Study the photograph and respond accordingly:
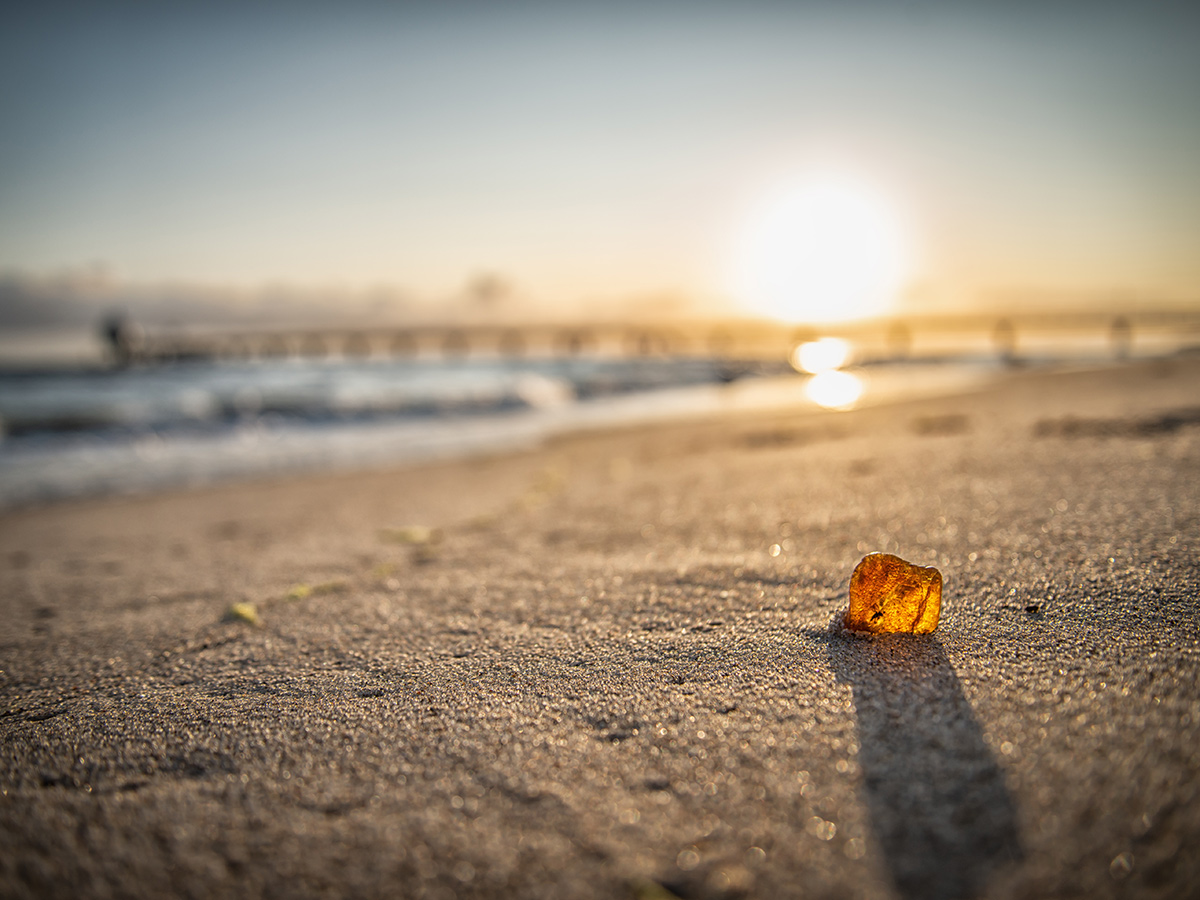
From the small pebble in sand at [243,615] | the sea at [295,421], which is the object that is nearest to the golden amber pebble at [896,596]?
the small pebble in sand at [243,615]

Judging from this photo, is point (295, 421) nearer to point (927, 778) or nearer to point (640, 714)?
point (640, 714)

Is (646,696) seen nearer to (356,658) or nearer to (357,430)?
(356,658)

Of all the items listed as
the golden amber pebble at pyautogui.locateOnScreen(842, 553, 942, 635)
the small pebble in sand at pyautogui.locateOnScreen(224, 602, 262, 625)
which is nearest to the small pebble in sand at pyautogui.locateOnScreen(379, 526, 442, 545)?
the small pebble in sand at pyautogui.locateOnScreen(224, 602, 262, 625)

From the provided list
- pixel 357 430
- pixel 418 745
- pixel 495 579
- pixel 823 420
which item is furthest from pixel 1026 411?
pixel 357 430

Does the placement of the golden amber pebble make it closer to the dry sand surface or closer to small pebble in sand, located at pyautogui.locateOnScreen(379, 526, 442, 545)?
the dry sand surface

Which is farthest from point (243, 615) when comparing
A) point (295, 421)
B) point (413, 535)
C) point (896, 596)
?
Answer: point (295, 421)

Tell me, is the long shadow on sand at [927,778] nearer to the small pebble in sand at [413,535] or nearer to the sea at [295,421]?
the small pebble in sand at [413,535]
